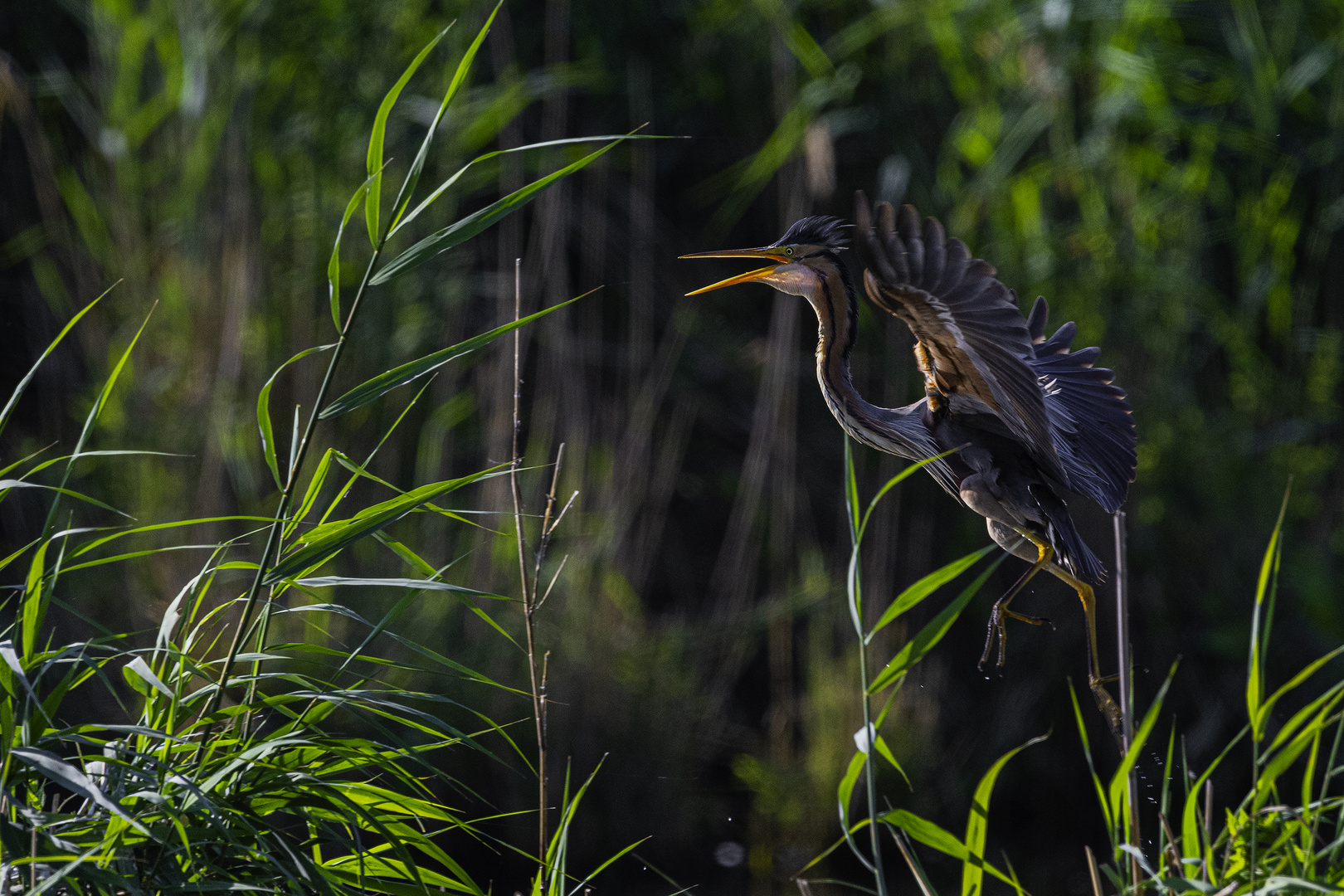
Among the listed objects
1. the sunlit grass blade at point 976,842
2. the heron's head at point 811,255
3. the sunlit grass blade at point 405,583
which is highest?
the heron's head at point 811,255

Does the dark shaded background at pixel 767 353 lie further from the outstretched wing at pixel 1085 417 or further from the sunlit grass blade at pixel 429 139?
the sunlit grass blade at pixel 429 139

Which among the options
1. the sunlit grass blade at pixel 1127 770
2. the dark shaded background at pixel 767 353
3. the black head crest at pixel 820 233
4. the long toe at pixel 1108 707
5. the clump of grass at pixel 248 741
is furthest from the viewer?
the dark shaded background at pixel 767 353

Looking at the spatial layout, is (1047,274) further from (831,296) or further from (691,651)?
(831,296)

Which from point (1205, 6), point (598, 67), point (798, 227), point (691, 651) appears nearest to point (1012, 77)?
point (1205, 6)

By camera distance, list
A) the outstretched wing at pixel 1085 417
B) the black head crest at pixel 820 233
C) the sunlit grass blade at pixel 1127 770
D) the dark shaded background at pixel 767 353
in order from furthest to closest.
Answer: the dark shaded background at pixel 767 353
the outstretched wing at pixel 1085 417
the black head crest at pixel 820 233
the sunlit grass blade at pixel 1127 770

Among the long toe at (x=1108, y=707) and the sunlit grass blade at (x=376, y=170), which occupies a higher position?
the sunlit grass blade at (x=376, y=170)

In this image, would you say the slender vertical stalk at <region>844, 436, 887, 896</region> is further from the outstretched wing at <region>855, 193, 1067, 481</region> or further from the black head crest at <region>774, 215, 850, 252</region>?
the black head crest at <region>774, 215, 850, 252</region>

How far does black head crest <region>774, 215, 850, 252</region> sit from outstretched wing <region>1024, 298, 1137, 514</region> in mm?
371

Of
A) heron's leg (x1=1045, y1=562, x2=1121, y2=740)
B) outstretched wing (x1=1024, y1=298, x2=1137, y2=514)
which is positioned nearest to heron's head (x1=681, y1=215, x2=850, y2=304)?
outstretched wing (x1=1024, y1=298, x2=1137, y2=514)

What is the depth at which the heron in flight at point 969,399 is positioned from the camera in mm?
1422

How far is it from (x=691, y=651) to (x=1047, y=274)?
1602mm

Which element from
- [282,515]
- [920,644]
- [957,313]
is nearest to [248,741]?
[282,515]

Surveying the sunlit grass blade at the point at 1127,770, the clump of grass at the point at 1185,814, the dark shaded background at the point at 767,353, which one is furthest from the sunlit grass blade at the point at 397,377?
the dark shaded background at the point at 767,353

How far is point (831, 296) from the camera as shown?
1.66 m
